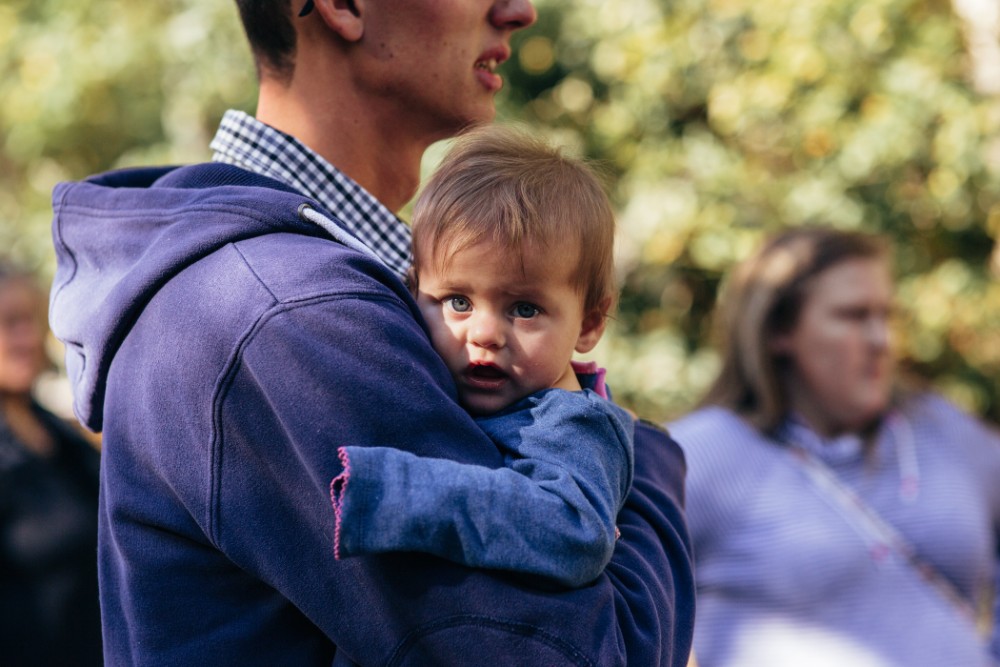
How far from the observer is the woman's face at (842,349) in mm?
3574

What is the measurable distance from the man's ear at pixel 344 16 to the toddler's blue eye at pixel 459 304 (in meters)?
0.53

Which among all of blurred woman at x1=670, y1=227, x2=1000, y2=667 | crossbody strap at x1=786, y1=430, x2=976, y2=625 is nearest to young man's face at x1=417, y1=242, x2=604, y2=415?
blurred woman at x1=670, y1=227, x2=1000, y2=667

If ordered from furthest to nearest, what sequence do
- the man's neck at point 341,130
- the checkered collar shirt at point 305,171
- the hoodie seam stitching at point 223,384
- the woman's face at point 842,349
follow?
the woman's face at point 842,349, the man's neck at point 341,130, the checkered collar shirt at point 305,171, the hoodie seam stitching at point 223,384

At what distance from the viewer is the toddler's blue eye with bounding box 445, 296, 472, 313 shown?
1.47m

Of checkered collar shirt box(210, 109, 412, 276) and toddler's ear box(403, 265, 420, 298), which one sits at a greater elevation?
checkered collar shirt box(210, 109, 412, 276)

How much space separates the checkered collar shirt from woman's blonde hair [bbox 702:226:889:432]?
205 centimetres

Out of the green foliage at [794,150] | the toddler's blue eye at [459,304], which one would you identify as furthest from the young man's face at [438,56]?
the green foliage at [794,150]

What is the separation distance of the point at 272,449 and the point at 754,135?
16.4 ft

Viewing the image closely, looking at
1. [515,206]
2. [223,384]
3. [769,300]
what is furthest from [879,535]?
[223,384]

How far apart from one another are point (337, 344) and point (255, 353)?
0.09 metres

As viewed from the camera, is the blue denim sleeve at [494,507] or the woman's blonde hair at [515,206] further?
the woman's blonde hair at [515,206]

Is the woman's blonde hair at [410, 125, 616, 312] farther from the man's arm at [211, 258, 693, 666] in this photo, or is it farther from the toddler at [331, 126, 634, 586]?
the man's arm at [211, 258, 693, 666]

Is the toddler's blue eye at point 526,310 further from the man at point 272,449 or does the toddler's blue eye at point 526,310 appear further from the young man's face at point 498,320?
the man at point 272,449

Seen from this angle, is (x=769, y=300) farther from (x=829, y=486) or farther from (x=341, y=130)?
(x=341, y=130)
